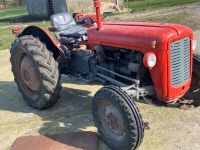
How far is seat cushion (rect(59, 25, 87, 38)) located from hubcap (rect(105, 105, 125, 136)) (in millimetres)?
1742

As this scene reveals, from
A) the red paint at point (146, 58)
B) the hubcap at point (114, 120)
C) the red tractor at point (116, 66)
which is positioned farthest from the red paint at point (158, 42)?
the hubcap at point (114, 120)

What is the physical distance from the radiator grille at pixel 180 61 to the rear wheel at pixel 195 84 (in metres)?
0.42

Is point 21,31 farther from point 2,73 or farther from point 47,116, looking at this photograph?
point 2,73

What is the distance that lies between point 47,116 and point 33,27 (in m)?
1.47

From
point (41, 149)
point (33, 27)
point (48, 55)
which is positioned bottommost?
point (41, 149)

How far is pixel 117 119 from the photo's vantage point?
4152mm

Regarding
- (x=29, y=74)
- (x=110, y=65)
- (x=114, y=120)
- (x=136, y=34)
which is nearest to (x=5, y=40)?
(x=29, y=74)

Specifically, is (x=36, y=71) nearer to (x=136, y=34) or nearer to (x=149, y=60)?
(x=136, y=34)

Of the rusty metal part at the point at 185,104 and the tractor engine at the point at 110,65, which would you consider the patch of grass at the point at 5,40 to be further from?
the rusty metal part at the point at 185,104

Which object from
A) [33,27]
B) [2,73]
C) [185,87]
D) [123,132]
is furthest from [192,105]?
[2,73]

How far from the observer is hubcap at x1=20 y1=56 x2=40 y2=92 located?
543 centimetres

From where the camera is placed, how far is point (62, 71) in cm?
601

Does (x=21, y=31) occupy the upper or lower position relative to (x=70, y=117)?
upper

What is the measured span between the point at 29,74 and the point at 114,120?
1887 mm
